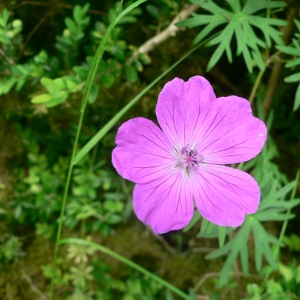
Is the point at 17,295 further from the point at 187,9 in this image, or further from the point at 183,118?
the point at 187,9

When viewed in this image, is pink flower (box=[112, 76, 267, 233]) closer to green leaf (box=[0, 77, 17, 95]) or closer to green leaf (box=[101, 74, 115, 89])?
green leaf (box=[101, 74, 115, 89])

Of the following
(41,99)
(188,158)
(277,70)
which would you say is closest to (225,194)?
(188,158)

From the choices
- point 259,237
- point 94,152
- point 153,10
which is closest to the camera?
point 259,237

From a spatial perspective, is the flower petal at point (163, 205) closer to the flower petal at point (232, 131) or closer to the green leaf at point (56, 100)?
the flower petal at point (232, 131)

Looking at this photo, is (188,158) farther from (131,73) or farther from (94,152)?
(94,152)

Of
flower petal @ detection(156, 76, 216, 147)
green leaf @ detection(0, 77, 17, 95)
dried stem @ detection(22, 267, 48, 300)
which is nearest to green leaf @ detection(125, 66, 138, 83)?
green leaf @ detection(0, 77, 17, 95)

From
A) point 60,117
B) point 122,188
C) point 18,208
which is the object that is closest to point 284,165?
point 122,188
